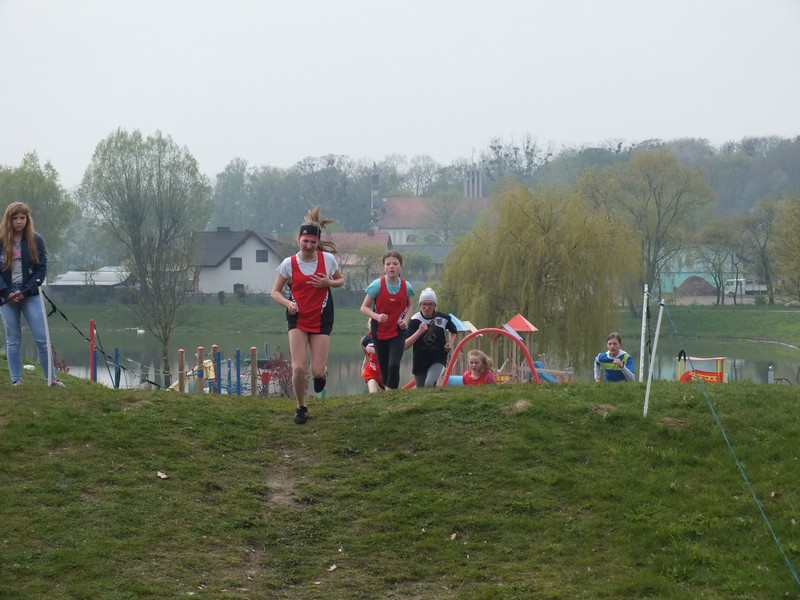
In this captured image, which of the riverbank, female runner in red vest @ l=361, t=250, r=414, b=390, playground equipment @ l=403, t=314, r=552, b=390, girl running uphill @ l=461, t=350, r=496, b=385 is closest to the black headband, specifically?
female runner in red vest @ l=361, t=250, r=414, b=390

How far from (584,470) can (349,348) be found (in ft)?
166

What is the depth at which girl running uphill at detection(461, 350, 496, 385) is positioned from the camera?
1293cm

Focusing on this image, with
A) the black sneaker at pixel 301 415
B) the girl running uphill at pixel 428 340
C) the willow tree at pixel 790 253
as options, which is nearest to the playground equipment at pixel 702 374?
the girl running uphill at pixel 428 340

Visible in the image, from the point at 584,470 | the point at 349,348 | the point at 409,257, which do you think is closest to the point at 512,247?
the point at 349,348

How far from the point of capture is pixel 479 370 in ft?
42.6

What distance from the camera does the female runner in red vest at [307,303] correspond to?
1107 cm

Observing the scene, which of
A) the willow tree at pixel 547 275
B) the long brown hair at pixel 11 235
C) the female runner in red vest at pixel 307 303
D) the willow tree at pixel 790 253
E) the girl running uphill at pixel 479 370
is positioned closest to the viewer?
the female runner in red vest at pixel 307 303

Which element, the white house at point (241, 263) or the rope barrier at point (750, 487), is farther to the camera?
the white house at point (241, 263)

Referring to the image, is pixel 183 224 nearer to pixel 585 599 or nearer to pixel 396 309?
pixel 396 309

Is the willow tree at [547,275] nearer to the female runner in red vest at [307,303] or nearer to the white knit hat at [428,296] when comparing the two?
the white knit hat at [428,296]

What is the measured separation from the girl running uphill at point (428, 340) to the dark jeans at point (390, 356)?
0.61ft

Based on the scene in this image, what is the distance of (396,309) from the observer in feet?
41.7

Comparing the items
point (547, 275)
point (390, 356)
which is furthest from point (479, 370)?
point (547, 275)

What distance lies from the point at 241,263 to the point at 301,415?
261 feet
